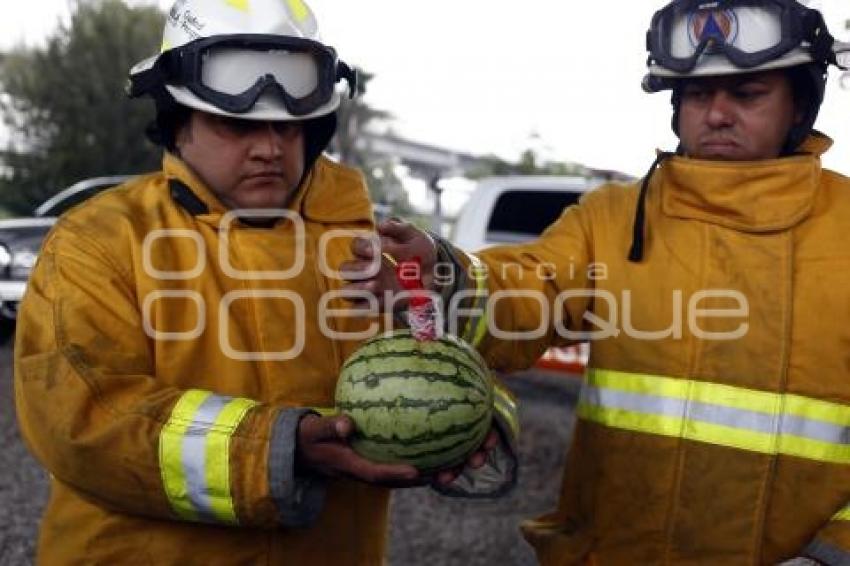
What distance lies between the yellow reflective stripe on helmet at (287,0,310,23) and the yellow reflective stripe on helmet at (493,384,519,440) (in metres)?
1.01

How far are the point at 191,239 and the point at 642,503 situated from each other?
1241 millimetres

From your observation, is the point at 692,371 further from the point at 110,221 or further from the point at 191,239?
the point at 110,221

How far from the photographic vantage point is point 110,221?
2.20 m

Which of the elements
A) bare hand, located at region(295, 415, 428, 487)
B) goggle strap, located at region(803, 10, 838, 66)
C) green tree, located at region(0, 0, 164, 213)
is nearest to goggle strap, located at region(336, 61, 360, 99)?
bare hand, located at region(295, 415, 428, 487)

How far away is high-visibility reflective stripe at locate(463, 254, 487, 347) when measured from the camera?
251cm

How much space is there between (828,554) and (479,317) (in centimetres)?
96

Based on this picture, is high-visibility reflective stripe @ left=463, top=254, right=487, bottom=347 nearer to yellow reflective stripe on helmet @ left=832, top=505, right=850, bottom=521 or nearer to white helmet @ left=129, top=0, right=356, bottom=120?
white helmet @ left=129, top=0, right=356, bottom=120

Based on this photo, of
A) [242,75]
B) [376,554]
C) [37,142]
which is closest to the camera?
[242,75]

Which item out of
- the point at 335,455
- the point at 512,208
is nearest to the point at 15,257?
the point at 512,208

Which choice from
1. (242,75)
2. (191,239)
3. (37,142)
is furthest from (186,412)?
(37,142)

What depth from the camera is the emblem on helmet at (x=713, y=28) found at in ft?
8.08

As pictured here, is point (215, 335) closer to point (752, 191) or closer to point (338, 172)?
point (338, 172)

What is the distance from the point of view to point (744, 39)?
2469 mm

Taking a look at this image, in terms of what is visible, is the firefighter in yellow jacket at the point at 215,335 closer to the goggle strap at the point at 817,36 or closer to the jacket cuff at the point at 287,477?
the jacket cuff at the point at 287,477
